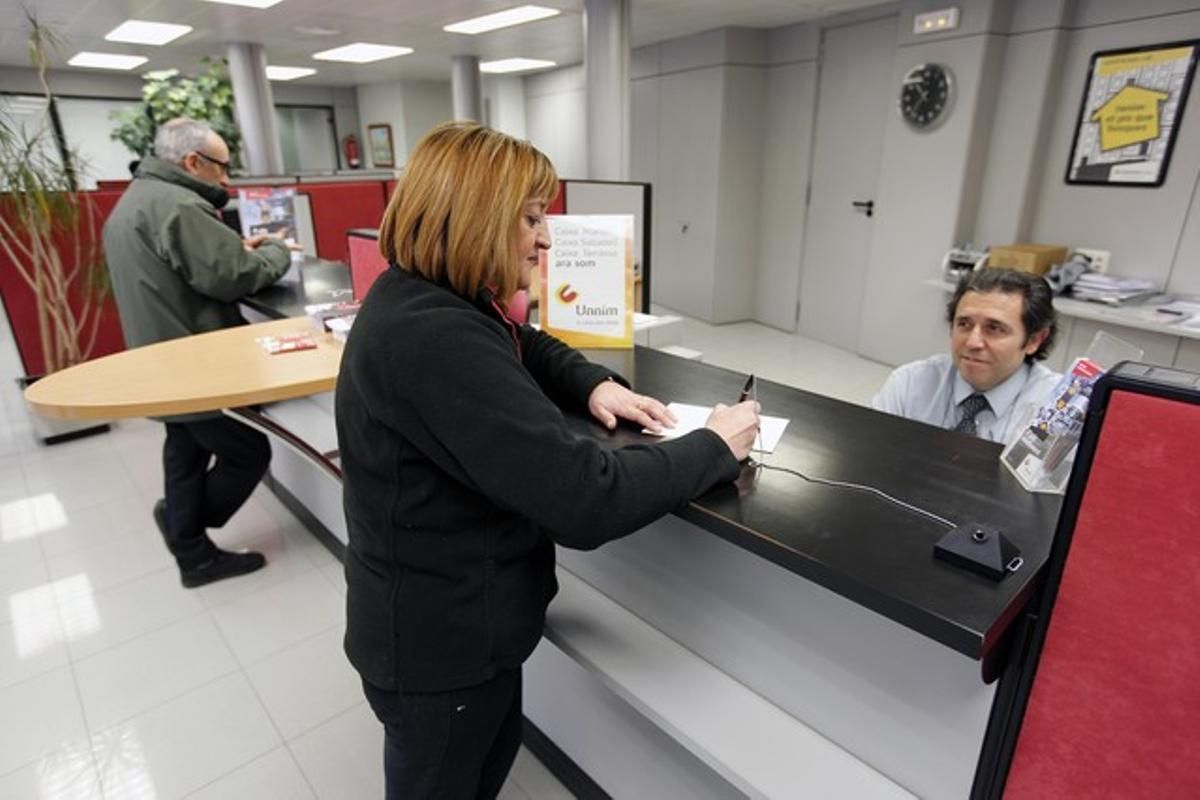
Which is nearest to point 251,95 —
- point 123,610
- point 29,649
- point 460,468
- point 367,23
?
point 367,23

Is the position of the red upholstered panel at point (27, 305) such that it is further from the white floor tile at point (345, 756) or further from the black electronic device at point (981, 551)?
the black electronic device at point (981, 551)

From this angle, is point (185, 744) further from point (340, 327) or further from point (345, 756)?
point (340, 327)

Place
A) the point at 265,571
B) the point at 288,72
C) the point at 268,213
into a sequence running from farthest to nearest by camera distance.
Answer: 1. the point at 288,72
2. the point at 268,213
3. the point at 265,571

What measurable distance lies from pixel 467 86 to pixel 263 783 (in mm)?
7274

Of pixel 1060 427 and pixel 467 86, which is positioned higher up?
pixel 467 86

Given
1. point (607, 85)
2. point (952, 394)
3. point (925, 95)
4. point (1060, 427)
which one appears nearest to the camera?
point (1060, 427)

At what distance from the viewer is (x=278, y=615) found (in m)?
2.40

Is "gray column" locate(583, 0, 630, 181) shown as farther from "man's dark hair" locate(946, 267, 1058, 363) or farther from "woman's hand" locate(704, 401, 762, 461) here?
"woman's hand" locate(704, 401, 762, 461)

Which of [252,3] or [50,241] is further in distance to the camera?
[252,3]

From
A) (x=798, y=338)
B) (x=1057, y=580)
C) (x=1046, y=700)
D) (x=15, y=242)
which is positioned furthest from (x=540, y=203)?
(x=798, y=338)

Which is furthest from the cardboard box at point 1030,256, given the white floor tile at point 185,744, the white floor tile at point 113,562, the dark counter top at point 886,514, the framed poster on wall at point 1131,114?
the white floor tile at point 113,562

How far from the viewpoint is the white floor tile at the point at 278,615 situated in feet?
7.42

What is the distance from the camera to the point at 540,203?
970 millimetres

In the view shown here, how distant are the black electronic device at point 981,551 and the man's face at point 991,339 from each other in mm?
918
